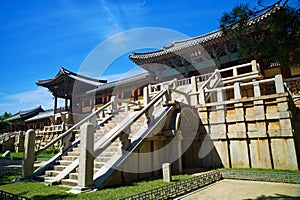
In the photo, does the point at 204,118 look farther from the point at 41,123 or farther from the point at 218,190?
the point at 41,123

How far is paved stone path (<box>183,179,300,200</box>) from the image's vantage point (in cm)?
534

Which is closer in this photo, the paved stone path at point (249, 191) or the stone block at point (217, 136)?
the paved stone path at point (249, 191)

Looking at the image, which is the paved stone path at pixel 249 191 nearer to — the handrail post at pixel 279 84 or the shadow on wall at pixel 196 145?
the shadow on wall at pixel 196 145

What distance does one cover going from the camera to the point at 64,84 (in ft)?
99.0

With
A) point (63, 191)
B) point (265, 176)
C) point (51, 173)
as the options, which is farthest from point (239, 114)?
point (51, 173)

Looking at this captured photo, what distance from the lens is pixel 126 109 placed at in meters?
12.9

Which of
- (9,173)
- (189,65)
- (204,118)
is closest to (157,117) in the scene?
(204,118)

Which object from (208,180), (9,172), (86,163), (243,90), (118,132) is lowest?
(9,172)

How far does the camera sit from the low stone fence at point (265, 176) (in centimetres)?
648

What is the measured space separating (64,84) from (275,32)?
29888 mm

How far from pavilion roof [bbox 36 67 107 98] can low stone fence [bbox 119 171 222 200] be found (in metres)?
26.6

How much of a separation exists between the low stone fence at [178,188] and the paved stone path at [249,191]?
0.26 meters

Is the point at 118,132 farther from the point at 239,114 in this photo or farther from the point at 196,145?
the point at 239,114

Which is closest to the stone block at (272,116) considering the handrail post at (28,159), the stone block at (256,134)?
the stone block at (256,134)
